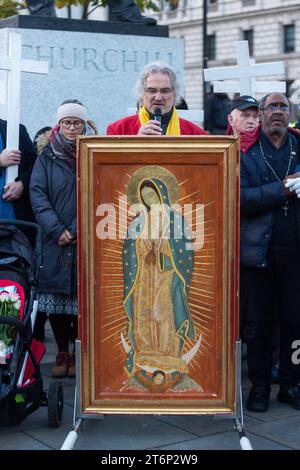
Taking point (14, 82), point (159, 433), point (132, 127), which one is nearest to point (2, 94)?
point (14, 82)

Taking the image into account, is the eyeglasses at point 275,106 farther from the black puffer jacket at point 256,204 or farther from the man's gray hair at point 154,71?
the man's gray hair at point 154,71

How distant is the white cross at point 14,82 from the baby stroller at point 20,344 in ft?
3.02

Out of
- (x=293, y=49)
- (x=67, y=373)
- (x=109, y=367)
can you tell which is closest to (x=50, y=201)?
(x=67, y=373)

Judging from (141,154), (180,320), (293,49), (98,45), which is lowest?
(180,320)

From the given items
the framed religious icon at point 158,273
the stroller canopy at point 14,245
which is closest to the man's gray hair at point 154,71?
the framed religious icon at point 158,273

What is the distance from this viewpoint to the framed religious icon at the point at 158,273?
4.30 metres

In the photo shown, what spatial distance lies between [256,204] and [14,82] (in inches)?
81.5

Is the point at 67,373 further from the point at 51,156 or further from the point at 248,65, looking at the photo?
the point at 248,65

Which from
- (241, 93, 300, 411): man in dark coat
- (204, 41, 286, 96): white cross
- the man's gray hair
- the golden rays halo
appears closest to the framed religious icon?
the golden rays halo

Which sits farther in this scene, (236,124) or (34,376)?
(236,124)

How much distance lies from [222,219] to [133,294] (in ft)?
2.00

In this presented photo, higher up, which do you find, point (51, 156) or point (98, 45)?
point (98, 45)

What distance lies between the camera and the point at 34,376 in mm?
4727

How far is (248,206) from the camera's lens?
4.92 meters
